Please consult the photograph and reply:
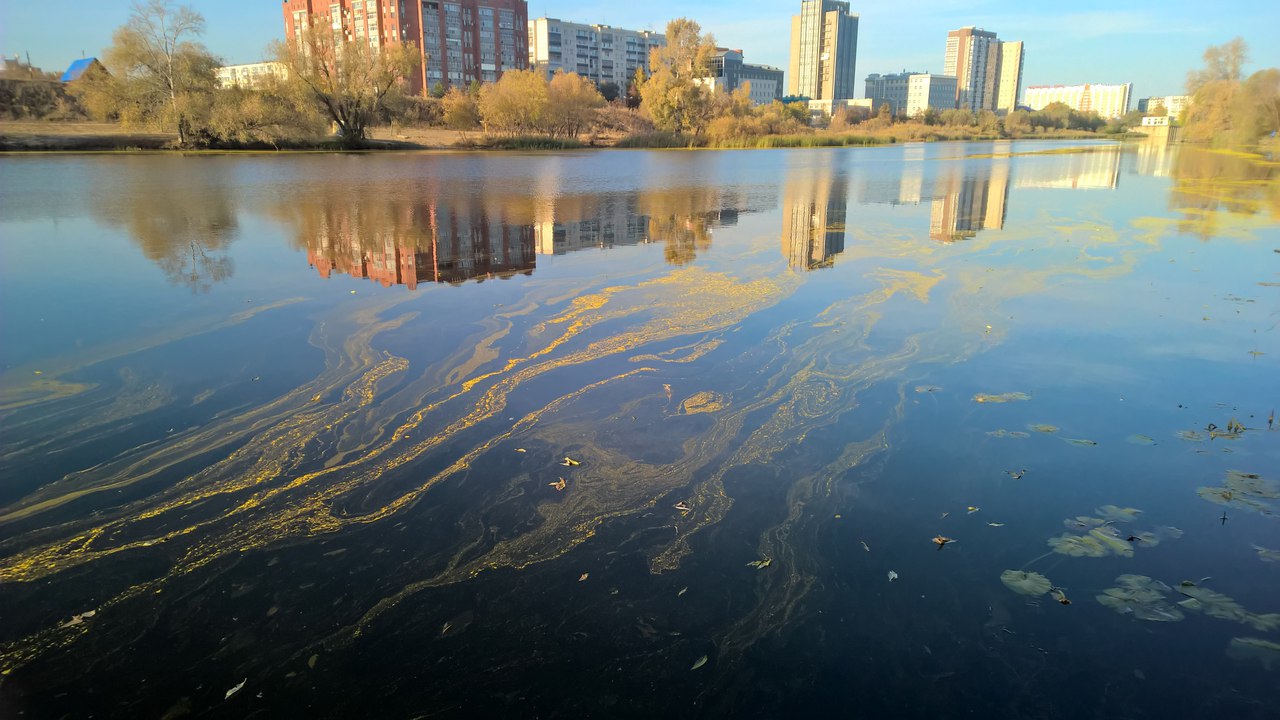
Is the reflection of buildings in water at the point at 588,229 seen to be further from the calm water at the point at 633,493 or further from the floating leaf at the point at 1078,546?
the floating leaf at the point at 1078,546

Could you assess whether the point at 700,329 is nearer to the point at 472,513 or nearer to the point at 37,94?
the point at 472,513

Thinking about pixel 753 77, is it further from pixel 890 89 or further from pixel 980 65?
pixel 980 65

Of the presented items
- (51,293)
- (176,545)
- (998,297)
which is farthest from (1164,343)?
(51,293)

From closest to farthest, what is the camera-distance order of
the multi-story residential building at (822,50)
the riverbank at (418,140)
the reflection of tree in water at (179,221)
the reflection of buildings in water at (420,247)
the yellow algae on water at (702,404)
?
the yellow algae on water at (702,404) < the reflection of buildings in water at (420,247) < the reflection of tree in water at (179,221) < the riverbank at (418,140) < the multi-story residential building at (822,50)

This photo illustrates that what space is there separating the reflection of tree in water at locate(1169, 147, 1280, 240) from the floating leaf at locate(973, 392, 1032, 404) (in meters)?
8.77

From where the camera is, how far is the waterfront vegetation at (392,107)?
119 ft

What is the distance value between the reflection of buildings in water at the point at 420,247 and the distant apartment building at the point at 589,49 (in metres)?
94.8

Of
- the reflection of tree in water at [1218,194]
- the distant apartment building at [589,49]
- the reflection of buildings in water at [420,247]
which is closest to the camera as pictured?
the reflection of buildings in water at [420,247]

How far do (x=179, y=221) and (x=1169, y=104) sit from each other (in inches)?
8295

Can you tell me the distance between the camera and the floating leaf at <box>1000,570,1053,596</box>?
8.26ft

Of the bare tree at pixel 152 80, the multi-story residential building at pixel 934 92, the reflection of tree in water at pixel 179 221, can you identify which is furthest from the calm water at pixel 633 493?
the multi-story residential building at pixel 934 92

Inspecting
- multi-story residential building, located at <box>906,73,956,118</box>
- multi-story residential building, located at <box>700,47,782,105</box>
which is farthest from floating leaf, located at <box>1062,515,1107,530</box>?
multi-story residential building, located at <box>906,73,956,118</box>

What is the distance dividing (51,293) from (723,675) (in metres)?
7.56

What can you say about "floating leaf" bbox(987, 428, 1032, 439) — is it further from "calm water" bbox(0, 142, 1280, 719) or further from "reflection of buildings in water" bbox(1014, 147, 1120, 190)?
"reflection of buildings in water" bbox(1014, 147, 1120, 190)
